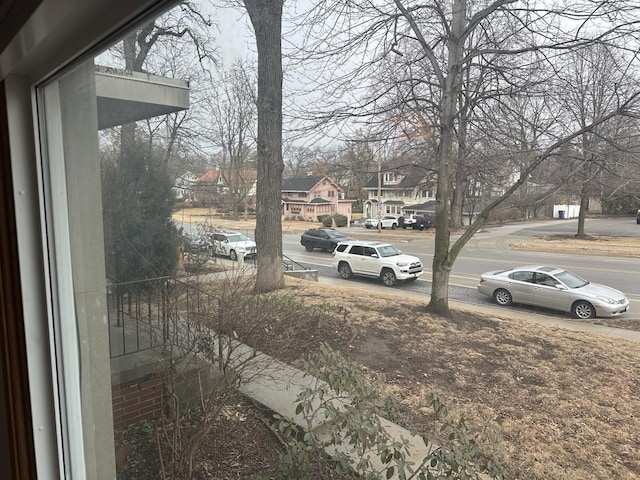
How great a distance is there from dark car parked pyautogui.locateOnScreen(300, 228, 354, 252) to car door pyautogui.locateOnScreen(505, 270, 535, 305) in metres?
0.31

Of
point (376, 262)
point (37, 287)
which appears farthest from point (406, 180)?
point (37, 287)

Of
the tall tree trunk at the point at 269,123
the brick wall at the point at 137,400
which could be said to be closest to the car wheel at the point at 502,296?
the tall tree trunk at the point at 269,123

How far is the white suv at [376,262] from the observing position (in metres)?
0.84

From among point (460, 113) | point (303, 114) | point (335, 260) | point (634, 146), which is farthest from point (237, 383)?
point (634, 146)

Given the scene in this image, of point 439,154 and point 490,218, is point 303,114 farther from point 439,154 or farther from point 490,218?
point 490,218

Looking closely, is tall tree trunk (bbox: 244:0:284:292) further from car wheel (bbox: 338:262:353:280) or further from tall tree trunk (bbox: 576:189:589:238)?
tall tree trunk (bbox: 576:189:589:238)

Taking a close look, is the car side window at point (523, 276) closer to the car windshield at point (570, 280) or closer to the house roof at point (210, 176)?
the car windshield at point (570, 280)

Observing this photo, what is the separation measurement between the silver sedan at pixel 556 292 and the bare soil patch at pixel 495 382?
0.05 m

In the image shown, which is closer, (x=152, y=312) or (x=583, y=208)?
(x=583, y=208)

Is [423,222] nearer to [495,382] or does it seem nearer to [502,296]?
[502,296]

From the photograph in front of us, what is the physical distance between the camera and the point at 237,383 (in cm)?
97

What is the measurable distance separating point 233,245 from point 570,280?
61cm

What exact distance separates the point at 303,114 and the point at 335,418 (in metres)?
0.58

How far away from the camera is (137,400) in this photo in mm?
948
